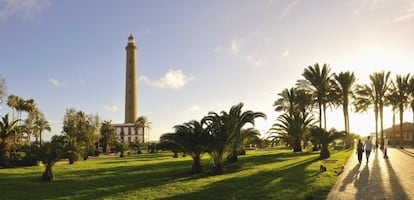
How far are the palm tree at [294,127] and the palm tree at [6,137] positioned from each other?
24.4 m

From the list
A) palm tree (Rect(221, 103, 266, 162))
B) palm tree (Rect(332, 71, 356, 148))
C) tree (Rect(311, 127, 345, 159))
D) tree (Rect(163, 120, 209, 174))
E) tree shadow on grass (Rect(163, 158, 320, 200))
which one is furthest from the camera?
palm tree (Rect(332, 71, 356, 148))

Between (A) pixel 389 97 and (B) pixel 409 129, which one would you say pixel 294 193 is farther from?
(B) pixel 409 129

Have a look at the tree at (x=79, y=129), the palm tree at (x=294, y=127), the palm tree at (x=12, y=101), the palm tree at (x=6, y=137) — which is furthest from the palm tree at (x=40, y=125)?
the palm tree at (x=294, y=127)

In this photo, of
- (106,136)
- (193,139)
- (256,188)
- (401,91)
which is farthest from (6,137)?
(401,91)

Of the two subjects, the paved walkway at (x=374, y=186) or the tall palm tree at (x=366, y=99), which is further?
the tall palm tree at (x=366, y=99)

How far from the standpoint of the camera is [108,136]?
5806 centimetres

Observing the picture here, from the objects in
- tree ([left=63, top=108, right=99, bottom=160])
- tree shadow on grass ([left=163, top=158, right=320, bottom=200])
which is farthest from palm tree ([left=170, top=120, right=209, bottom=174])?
tree ([left=63, top=108, right=99, bottom=160])

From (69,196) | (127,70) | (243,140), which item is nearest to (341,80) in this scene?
(243,140)

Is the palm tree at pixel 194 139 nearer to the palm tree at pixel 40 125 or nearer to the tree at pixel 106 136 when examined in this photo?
the tree at pixel 106 136

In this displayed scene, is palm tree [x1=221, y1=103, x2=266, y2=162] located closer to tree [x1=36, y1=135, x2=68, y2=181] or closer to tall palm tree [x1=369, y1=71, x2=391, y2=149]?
tree [x1=36, y1=135, x2=68, y2=181]

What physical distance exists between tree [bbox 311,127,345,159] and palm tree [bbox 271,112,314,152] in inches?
258

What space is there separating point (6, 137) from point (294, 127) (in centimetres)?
2634

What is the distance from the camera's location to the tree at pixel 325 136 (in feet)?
94.7

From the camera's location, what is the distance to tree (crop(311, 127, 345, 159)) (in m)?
28.9
